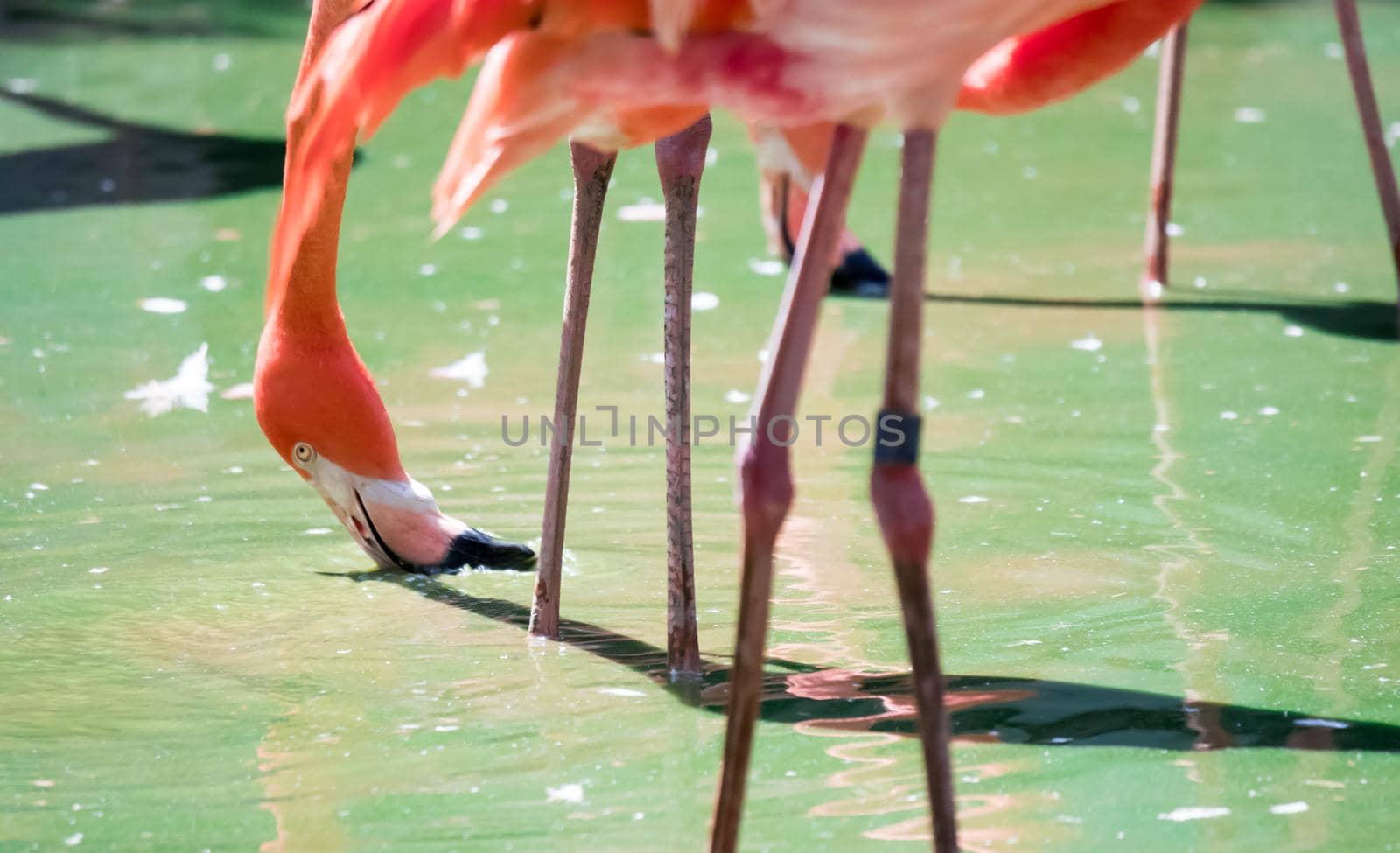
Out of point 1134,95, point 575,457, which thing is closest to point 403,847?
point 575,457

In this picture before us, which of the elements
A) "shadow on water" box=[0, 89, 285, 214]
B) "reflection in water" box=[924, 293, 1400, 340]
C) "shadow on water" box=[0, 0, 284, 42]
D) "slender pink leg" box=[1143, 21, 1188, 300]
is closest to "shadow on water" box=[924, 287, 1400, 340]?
"reflection in water" box=[924, 293, 1400, 340]

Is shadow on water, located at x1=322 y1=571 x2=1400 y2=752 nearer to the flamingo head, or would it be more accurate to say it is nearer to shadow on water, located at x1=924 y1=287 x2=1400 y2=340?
the flamingo head

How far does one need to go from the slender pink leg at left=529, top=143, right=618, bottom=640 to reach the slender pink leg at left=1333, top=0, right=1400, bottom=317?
1.73 m

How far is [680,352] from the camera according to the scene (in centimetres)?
191

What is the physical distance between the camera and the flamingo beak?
90.4 inches

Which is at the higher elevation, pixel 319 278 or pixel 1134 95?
pixel 1134 95

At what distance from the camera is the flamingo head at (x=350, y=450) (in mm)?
2252

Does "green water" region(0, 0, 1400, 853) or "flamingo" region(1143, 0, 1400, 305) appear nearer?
"green water" region(0, 0, 1400, 853)

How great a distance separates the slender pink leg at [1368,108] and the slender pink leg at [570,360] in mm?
1733

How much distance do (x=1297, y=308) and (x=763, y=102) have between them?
2463mm

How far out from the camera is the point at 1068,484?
8.54 ft

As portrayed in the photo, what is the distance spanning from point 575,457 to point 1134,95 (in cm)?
369

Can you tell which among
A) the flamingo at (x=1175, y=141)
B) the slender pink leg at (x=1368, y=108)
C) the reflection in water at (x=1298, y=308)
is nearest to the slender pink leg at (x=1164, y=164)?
the flamingo at (x=1175, y=141)

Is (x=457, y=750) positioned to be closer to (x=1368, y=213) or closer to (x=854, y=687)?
(x=854, y=687)
